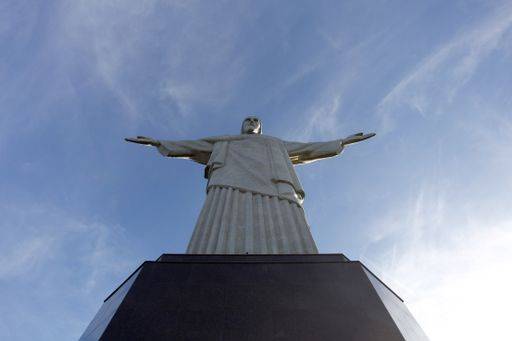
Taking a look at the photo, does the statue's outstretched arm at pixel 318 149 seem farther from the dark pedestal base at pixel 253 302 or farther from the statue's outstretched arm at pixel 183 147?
the dark pedestal base at pixel 253 302

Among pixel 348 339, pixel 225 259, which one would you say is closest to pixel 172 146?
pixel 225 259

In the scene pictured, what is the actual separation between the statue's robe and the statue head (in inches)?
26.2

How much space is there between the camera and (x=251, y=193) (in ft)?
25.0

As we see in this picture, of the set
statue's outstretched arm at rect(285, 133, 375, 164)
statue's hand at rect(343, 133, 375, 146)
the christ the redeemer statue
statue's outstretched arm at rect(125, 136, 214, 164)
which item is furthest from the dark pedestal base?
statue's hand at rect(343, 133, 375, 146)

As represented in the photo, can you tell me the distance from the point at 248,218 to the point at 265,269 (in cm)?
228

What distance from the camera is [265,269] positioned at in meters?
4.61

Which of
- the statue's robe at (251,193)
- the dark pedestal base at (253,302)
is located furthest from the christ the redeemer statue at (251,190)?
the dark pedestal base at (253,302)

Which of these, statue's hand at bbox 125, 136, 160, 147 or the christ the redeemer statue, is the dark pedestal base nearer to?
the christ the redeemer statue

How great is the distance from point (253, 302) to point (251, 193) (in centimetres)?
→ 359

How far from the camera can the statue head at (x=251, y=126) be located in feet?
34.3

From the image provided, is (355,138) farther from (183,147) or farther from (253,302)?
(253,302)

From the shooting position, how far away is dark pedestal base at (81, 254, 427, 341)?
3.79 meters

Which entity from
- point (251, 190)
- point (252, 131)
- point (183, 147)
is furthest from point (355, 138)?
point (183, 147)

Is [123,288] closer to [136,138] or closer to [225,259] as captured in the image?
[225,259]
